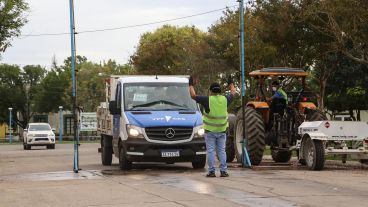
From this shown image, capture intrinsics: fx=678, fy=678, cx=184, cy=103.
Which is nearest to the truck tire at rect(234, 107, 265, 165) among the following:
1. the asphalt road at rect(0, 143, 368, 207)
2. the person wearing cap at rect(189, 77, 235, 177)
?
the asphalt road at rect(0, 143, 368, 207)

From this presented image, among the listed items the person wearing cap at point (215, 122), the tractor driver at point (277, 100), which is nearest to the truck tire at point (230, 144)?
the tractor driver at point (277, 100)

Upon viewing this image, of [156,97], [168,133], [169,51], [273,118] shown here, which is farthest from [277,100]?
[169,51]

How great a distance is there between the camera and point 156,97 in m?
17.4

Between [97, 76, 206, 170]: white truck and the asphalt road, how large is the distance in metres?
0.50

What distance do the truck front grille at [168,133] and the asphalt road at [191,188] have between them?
83 cm

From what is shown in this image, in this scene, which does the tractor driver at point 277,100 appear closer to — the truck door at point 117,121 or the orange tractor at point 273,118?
the orange tractor at point 273,118

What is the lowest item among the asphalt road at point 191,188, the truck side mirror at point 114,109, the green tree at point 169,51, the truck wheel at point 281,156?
the asphalt road at point 191,188

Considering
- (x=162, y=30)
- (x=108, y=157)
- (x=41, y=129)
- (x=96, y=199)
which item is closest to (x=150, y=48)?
(x=162, y=30)

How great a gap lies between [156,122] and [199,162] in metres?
1.68

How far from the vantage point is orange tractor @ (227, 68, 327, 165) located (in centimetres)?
1731

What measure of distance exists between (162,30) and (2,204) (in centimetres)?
5005

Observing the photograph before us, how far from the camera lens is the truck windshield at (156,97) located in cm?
1720

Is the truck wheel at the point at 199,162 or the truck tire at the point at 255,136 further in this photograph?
the truck tire at the point at 255,136

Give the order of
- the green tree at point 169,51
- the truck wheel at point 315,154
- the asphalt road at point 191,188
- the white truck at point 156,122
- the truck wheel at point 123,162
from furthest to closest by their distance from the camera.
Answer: the green tree at point 169,51
the truck wheel at point 123,162
the white truck at point 156,122
the truck wheel at point 315,154
the asphalt road at point 191,188
